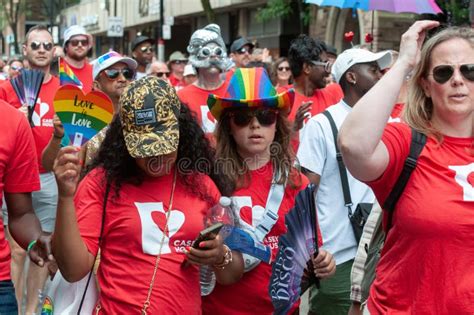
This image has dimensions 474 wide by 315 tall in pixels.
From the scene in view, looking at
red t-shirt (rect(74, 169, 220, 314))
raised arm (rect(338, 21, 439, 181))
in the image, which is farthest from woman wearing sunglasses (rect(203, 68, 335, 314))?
raised arm (rect(338, 21, 439, 181))

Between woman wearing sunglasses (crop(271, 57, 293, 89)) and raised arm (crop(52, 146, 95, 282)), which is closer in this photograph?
raised arm (crop(52, 146, 95, 282))

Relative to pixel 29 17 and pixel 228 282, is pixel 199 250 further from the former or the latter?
pixel 29 17

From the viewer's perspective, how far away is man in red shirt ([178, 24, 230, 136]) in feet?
27.7

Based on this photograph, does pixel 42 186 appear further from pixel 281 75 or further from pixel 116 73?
pixel 281 75

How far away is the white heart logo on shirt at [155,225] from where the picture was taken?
13.8ft

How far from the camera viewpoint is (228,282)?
464cm

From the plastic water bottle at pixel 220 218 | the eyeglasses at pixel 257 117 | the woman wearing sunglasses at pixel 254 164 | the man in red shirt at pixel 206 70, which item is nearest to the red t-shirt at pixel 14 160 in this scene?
the plastic water bottle at pixel 220 218

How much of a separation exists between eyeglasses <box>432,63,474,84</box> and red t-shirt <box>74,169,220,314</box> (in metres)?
1.26

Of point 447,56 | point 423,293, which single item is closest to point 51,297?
point 423,293

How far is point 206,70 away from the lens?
29.5ft

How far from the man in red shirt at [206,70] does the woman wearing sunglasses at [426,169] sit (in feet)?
14.2

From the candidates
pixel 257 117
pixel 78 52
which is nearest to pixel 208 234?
pixel 257 117

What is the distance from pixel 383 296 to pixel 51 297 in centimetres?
144

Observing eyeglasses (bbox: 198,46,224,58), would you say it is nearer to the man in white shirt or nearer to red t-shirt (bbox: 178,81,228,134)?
red t-shirt (bbox: 178,81,228,134)
